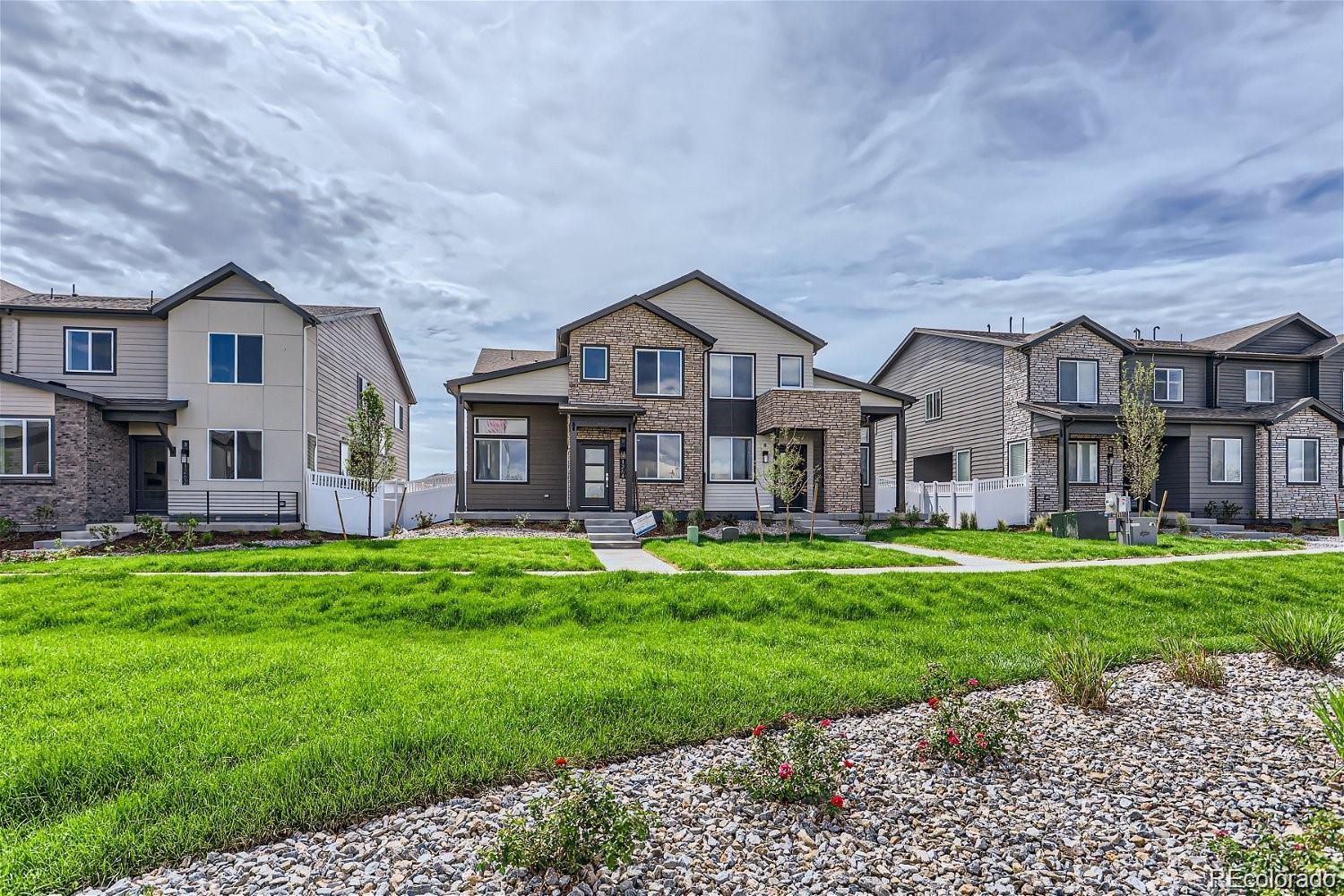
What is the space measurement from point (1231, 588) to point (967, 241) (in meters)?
9.43

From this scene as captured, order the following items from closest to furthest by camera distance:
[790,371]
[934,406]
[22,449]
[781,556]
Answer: [781,556] → [22,449] → [790,371] → [934,406]

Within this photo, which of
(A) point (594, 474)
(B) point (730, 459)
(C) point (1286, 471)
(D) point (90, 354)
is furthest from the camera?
(C) point (1286, 471)

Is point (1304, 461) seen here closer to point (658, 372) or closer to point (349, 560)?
point (658, 372)

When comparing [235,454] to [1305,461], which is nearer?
[235,454]

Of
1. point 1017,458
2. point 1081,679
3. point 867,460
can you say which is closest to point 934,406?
point 1017,458

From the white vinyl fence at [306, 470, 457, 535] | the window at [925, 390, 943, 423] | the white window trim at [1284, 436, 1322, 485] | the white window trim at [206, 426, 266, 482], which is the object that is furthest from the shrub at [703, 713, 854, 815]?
the white window trim at [1284, 436, 1322, 485]

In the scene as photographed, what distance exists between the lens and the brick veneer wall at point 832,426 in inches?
823

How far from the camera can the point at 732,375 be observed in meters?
22.4

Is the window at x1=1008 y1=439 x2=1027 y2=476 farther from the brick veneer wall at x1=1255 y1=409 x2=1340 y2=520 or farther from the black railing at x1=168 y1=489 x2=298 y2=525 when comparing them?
the black railing at x1=168 y1=489 x2=298 y2=525

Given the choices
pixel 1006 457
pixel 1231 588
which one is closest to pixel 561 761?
pixel 1231 588

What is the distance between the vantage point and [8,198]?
14609 mm

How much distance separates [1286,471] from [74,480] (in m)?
39.1

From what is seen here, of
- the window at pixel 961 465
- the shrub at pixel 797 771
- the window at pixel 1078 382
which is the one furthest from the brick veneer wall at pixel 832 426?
the shrub at pixel 797 771

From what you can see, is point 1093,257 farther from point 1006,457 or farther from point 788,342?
point 788,342
